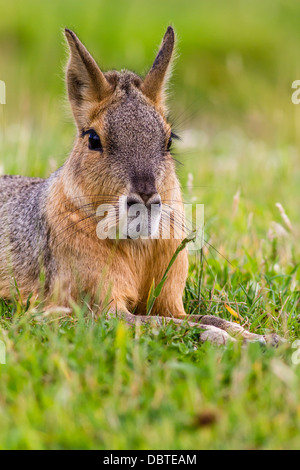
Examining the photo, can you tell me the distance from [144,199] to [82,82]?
3.58 ft

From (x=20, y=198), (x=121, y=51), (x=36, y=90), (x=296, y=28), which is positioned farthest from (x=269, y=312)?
(x=296, y=28)

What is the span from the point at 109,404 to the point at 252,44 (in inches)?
750

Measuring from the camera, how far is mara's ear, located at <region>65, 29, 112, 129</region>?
432 centimetres

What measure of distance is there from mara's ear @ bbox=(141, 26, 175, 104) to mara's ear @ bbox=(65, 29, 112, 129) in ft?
0.93

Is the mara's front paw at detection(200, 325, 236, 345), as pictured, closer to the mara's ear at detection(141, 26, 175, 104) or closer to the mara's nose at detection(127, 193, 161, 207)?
the mara's nose at detection(127, 193, 161, 207)

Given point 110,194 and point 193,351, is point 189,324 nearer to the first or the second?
point 193,351

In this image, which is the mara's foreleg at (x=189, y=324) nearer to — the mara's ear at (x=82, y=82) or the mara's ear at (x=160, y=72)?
the mara's ear at (x=82, y=82)

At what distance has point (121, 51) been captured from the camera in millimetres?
18797

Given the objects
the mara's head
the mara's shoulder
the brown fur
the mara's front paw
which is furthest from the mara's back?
the mara's front paw

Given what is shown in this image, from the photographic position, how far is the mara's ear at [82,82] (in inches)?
170

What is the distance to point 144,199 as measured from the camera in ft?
12.5

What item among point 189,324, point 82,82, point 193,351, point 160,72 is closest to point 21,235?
point 82,82

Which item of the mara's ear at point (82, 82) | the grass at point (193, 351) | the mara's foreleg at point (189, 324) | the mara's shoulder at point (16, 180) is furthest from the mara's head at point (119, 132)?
the mara's shoulder at point (16, 180)

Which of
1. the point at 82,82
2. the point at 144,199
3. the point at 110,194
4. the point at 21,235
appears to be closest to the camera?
the point at 144,199
